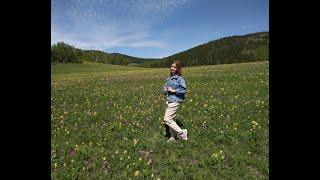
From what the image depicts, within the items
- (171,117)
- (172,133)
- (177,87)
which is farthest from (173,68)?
(172,133)

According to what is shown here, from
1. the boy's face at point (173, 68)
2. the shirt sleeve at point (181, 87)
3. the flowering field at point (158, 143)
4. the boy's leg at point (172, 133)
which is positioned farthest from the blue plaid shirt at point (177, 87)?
the flowering field at point (158, 143)

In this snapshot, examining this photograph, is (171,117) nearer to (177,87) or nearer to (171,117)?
(171,117)

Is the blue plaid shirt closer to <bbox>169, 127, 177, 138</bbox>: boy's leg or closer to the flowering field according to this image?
<bbox>169, 127, 177, 138</bbox>: boy's leg

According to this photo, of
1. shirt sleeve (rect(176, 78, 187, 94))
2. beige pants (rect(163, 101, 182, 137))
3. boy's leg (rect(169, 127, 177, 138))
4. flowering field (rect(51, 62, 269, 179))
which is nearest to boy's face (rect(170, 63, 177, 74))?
shirt sleeve (rect(176, 78, 187, 94))

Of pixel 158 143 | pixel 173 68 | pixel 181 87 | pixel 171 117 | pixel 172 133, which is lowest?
pixel 158 143

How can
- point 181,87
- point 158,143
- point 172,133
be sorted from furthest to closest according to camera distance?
point 172,133
point 181,87
point 158,143

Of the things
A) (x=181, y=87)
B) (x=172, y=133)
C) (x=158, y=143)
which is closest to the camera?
(x=158, y=143)

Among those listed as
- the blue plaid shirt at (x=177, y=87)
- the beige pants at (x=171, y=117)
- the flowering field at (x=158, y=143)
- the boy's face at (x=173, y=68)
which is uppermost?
the boy's face at (x=173, y=68)

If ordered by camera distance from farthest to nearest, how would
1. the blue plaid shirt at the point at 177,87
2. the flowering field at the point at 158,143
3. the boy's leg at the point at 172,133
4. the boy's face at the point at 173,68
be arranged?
the boy's leg at the point at 172,133 → the blue plaid shirt at the point at 177,87 → the boy's face at the point at 173,68 → the flowering field at the point at 158,143

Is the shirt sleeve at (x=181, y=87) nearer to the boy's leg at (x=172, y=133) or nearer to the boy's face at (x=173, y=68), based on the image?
the boy's face at (x=173, y=68)
